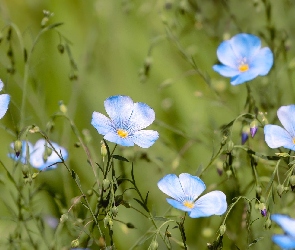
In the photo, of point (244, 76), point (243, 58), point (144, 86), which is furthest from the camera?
point (144, 86)

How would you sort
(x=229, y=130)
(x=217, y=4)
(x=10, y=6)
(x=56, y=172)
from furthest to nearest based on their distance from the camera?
(x=217, y=4) → (x=10, y=6) → (x=56, y=172) → (x=229, y=130)

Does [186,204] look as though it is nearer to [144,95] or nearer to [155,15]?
[144,95]

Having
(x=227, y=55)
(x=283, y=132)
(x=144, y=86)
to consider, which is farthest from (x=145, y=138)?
(x=144, y=86)

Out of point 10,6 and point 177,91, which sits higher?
point 10,6

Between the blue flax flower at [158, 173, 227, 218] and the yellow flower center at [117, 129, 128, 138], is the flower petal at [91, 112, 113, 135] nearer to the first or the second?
the yellow flower center at [117, 129, 128, 138]

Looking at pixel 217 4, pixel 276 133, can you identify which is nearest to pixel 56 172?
pixel 276 133

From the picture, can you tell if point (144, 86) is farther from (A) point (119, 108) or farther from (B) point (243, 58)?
(A) point (119, 108)
